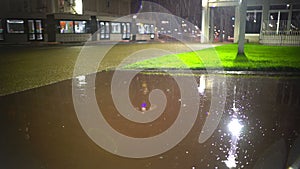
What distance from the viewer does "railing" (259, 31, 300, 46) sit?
24.4 m

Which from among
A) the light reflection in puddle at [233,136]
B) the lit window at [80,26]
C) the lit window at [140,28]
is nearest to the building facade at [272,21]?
the lit window at [140,28]

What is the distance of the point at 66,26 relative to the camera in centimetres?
3153

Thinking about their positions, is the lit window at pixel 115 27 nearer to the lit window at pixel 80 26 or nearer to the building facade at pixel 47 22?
the building facade at pixel 47 22

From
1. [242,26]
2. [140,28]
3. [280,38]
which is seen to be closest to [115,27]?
[140,28]

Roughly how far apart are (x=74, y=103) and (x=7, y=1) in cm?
3190

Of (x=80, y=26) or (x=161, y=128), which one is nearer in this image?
(x=161, y=128)

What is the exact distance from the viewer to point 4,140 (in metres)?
4.24

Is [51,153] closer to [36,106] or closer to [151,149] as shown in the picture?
[151,149]

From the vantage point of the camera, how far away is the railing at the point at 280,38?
2439 cm

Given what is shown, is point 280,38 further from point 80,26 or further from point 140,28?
point 140,28

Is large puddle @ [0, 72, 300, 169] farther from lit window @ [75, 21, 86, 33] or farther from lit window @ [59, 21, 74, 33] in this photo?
lit window @ [75, 21, 86, 33]

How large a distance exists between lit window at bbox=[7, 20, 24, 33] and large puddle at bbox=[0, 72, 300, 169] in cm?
2651

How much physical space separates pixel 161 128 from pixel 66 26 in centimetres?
2985

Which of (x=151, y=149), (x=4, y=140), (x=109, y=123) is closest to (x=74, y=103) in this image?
(x=109, y=123)
